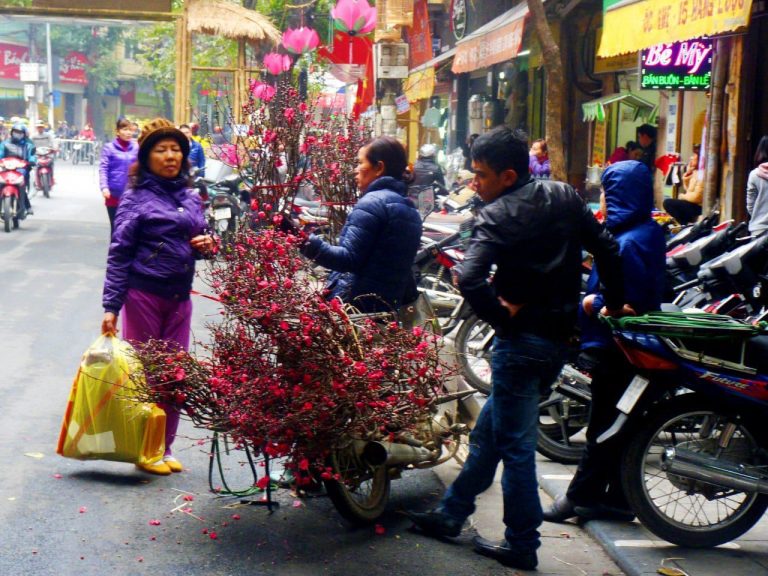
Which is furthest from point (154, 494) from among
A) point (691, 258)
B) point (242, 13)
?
point (242, 13)

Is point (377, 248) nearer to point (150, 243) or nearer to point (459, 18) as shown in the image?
point (150, 243)

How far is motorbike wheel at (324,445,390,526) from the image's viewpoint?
15.8 feet

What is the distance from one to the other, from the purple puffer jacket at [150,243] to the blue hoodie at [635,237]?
6.96ft

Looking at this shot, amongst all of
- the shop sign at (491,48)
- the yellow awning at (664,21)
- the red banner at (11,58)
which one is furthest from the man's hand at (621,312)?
the red banner at (11,58)

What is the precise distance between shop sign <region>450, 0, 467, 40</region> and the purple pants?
60.1 feet

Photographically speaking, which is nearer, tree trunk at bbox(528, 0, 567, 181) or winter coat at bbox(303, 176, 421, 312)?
winter coat at bbox(303, 176, 421, 312)

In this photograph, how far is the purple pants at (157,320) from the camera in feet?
19.0

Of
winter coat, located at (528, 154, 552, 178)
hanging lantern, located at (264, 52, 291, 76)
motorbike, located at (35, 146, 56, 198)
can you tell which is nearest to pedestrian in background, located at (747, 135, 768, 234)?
winter coat, located at (528, 154, 552, 178)

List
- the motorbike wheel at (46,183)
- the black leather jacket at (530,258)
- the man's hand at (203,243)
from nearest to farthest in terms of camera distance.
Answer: the black leather jacket at (530,258), the man's hand at (203,243), the motorbike wheel at (46,183)

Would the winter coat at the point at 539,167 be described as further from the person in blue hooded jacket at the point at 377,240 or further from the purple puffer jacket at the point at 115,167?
the person in blue hooded jacket at the point at 377,240

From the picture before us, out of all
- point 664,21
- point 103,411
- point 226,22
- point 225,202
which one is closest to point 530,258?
point 103,411

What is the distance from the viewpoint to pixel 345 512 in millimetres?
4930

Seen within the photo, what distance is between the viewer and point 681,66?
12.6 meters

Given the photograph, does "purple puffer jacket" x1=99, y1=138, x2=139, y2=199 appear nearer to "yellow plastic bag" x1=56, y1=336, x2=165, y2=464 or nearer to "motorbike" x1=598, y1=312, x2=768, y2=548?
"yellow plastic bag" x1=56, y1=336, x2=165, y2=464
